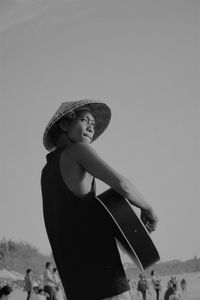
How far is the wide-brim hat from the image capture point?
8.28 feet

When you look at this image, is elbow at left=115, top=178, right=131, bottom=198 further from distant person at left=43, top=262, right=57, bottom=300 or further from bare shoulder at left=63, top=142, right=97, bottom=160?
distant person at left=43, top=262, right=57, bottom=300

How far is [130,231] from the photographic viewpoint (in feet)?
7.63

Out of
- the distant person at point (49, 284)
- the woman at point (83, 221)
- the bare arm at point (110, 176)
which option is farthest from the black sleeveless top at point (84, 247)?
the distant person at point (49, 284)

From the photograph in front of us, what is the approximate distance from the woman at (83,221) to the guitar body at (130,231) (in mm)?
36

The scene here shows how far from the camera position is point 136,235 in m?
2.34

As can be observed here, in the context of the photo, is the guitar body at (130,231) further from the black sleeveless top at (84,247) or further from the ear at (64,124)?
the ear at (64,124)

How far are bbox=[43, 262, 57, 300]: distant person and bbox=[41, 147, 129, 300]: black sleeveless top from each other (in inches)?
326

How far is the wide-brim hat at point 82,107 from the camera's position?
8.28ft

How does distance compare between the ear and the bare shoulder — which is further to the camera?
the ear

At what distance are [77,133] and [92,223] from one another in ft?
1.35

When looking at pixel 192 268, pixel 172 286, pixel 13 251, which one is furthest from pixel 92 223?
pixel 13 251

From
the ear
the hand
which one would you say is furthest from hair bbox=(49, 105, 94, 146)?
the hand

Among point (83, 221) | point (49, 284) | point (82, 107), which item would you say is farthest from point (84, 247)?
point (49, 284)

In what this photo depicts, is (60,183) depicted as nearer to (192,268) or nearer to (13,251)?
(192,268)
